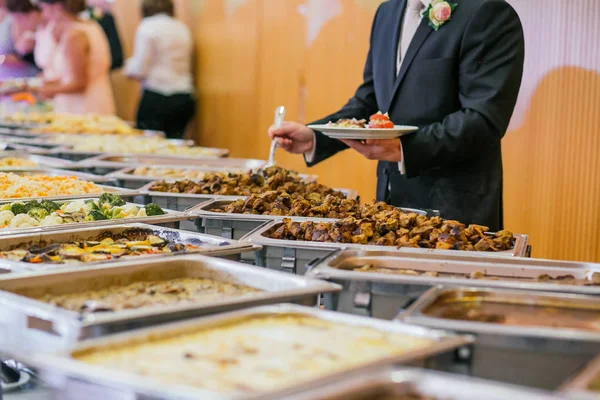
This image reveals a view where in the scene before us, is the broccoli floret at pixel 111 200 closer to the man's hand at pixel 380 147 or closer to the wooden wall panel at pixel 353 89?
the man's hand at pixel 380 147

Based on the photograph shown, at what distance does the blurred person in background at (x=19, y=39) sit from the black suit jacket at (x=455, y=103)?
21.7ft

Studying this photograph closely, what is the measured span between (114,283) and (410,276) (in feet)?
2.28

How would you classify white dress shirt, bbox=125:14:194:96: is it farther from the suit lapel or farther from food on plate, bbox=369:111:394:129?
food on plate, bbox=369:111:394:129

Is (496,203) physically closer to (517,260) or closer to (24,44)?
(517,260)

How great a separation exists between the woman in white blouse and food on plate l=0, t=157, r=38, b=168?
3.63 metres

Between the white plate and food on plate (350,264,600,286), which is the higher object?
the white plate

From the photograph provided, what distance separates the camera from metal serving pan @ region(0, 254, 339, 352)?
1.48 metres

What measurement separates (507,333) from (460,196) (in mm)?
1830

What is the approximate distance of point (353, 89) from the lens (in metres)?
6.55

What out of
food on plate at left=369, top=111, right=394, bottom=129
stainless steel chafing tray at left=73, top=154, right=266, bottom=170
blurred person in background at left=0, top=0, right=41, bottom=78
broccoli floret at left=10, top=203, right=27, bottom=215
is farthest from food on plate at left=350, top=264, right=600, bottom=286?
blurred person in background at left=0, top=0, right=41, bottom=78

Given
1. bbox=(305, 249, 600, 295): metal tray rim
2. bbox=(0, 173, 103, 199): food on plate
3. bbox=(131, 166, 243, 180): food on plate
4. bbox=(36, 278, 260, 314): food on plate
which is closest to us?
bbox=(36, 278, 260, 314): food on plate

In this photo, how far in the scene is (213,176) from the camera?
342 cm

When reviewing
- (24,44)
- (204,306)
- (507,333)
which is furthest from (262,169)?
(24,44)

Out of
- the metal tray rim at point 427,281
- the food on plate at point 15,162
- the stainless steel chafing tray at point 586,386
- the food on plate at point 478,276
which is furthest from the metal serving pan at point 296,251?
the food on plate at point 15,162
